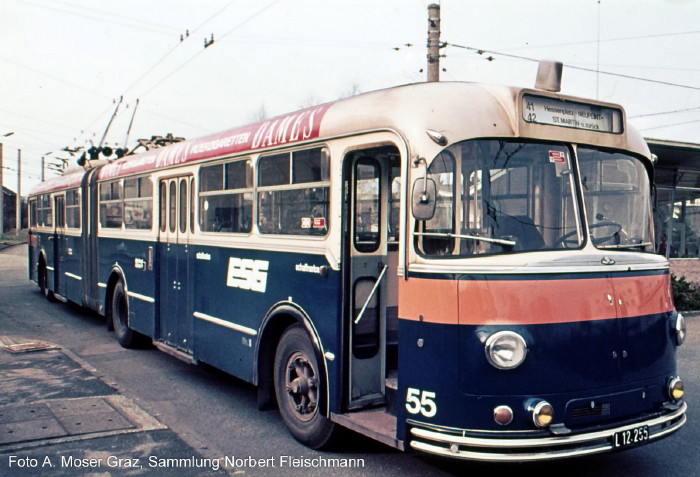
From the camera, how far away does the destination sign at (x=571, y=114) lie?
468 cm

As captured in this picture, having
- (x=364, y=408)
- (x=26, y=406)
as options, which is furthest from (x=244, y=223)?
(x=26, y=406)

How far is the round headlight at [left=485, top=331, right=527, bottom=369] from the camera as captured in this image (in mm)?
4199

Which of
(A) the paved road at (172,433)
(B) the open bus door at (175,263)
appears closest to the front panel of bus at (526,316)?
(A) the paved road at (172,433)

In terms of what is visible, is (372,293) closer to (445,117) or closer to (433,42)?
(445,117)

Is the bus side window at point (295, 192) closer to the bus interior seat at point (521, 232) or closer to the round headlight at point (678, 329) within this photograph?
the bus interior seat at point (521, 232)

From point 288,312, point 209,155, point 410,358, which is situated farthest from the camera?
point 209,155

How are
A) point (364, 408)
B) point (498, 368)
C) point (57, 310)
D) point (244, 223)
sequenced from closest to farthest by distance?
point (498, 368), point (364, 408), point (244, 223), point (57, 310)

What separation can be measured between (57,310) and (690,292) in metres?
13.7

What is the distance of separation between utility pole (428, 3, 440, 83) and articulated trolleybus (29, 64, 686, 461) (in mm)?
7898

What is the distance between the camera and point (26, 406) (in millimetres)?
6668

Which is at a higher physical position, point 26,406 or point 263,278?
point 263,278

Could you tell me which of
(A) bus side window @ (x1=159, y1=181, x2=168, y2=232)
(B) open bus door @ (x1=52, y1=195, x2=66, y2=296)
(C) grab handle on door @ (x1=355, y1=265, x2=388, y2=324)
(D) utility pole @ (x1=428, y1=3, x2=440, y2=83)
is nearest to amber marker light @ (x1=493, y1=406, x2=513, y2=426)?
(C) grab handle on door @ (x1=355, y1=265, x2=388, y2=324)

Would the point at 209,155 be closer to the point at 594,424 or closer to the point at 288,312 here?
the point at 288,312

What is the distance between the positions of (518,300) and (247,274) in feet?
10.1
